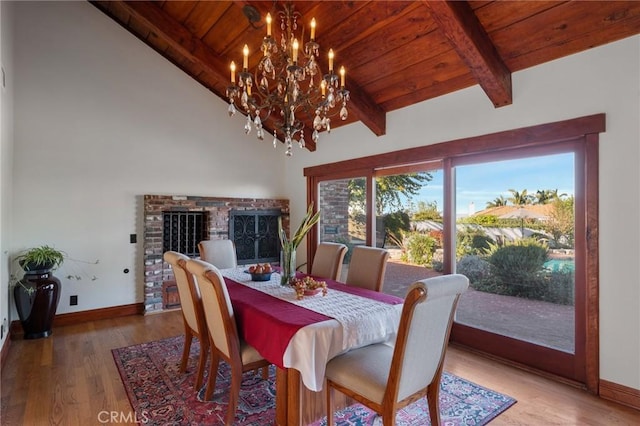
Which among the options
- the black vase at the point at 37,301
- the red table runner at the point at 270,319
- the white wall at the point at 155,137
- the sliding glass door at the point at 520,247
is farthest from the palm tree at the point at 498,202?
the black vase at the point at 37,301

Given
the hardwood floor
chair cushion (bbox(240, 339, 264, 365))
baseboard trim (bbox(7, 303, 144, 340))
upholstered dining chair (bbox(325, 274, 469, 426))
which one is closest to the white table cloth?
upholstered dining chair (bbox(325, 274, 469, 426))

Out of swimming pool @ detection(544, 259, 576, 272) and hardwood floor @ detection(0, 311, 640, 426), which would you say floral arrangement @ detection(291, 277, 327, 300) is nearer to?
hardwood floor @ detection(0, 311, 640, 426)

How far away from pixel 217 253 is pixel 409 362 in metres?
2.68

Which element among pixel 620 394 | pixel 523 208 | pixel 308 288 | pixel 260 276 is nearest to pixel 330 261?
pixel 260 276

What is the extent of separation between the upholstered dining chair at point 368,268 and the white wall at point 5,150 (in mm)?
3230

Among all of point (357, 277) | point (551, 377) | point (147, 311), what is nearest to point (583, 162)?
point (551, 377)

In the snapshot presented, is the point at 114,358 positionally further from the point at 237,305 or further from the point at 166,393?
the point at 237,305

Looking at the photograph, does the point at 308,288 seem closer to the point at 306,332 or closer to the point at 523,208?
the point at 306,332

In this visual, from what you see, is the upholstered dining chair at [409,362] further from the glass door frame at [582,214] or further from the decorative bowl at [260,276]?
the glass door frame at [582,214]

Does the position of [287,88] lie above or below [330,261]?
above

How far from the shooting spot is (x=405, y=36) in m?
3.10

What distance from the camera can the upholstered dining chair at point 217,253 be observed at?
373 centimetres

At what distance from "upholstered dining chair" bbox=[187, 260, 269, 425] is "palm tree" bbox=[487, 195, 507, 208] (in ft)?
8.38

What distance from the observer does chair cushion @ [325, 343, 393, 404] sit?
5.65 ft
